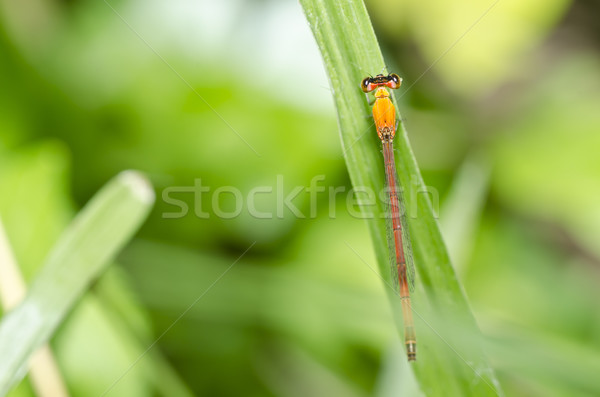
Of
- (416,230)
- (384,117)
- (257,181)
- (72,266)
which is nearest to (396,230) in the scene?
(416,230)

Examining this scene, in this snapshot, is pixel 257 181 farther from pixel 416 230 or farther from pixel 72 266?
pixel 416 230

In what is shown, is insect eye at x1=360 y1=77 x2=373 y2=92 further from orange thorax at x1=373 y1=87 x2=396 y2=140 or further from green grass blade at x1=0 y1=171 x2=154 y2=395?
green grass blade at x1=0 y1=171 x2=154 y2=395

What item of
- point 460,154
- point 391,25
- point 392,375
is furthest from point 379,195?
point 391,25


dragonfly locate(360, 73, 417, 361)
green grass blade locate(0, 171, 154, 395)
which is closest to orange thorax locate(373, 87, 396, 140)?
dragonfly locate(360, 73, 417, 361)

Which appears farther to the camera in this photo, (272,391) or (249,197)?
(249,197)

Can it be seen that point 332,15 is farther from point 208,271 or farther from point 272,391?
point 272,391
